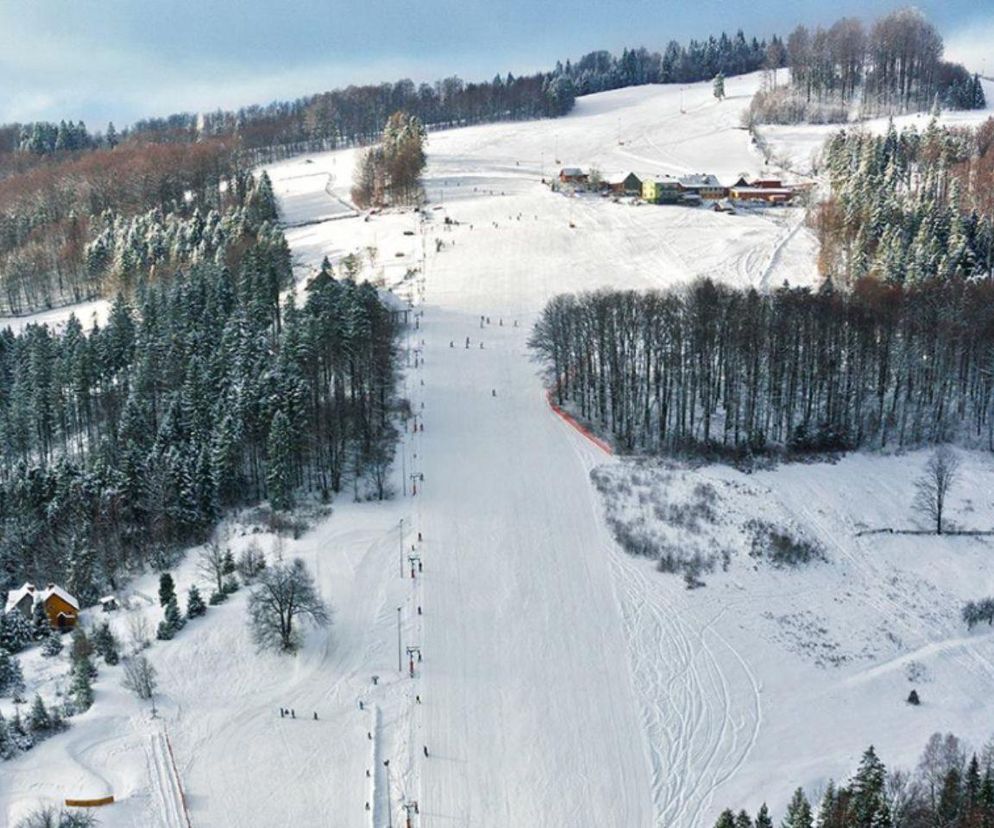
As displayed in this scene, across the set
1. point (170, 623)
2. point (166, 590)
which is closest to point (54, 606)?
point (166, 590)

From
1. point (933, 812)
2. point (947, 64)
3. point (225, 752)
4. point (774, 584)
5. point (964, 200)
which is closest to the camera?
point (933, 812)

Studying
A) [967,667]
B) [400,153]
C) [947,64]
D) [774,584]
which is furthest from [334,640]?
[947,64]

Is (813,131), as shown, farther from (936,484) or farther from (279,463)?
(279,463)

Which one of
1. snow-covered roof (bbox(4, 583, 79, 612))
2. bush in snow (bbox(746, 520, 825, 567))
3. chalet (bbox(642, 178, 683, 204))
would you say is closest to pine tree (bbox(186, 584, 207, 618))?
snow-covered roof (bbox(4, 583, 79, 612))

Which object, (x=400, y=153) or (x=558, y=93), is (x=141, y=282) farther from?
(x=558, y=93)

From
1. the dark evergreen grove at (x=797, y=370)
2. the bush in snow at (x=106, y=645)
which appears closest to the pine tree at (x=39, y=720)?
the bush in snow at (x=106, y=645)

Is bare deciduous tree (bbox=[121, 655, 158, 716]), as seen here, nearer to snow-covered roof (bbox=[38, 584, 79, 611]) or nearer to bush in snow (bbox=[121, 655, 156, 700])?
bush in snow (bbox=[121, 655, 156, 700])
